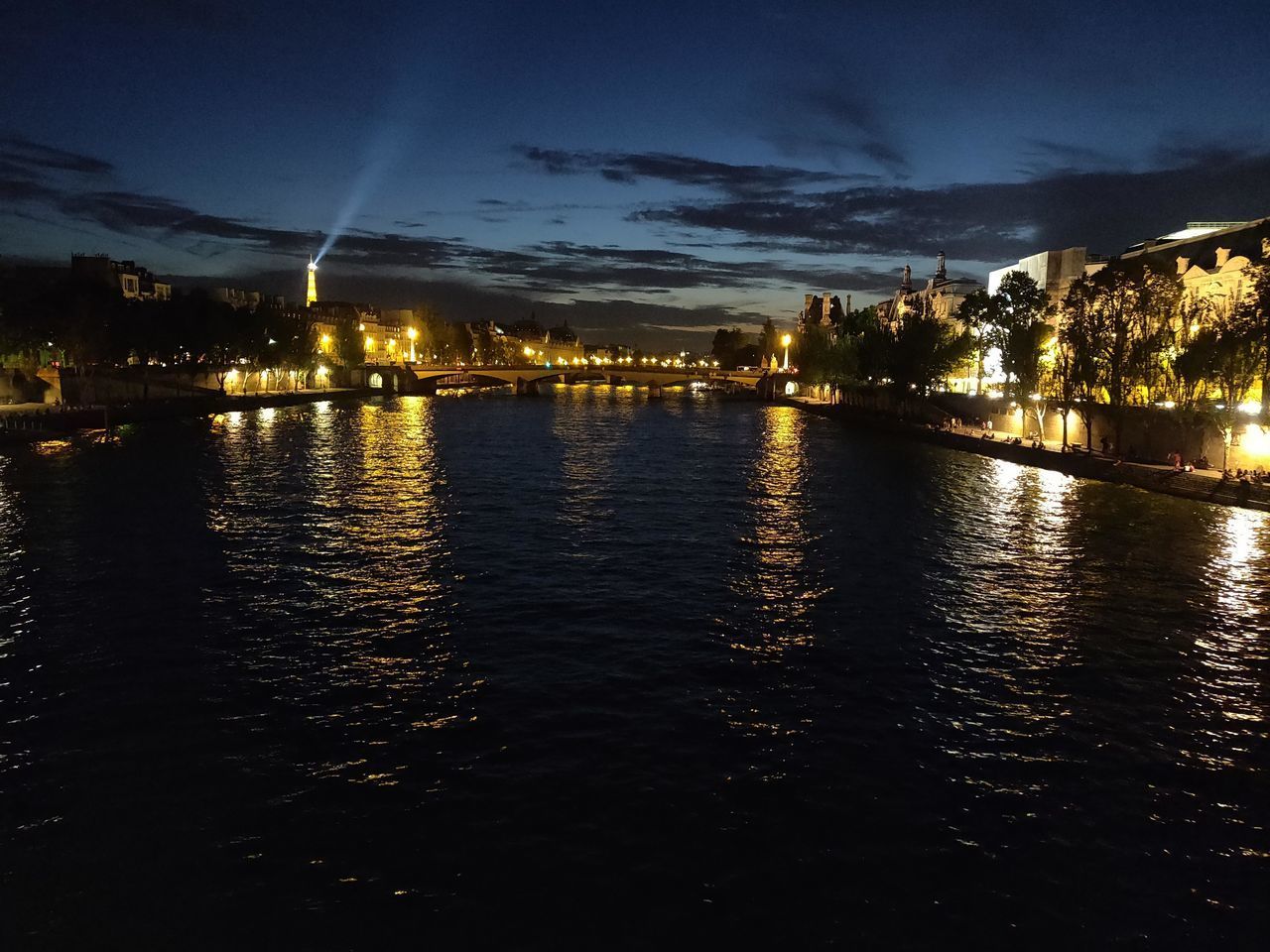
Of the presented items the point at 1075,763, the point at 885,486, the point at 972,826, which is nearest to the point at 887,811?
the point at 972,826

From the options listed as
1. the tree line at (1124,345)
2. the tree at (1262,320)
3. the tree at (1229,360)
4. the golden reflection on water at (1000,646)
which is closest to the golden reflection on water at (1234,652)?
A: the golden reflection on water at (1000,646)

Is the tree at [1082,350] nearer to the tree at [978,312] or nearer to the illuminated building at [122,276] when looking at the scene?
the tree at [978,312]

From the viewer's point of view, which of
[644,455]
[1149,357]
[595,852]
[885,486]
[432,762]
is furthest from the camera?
[644,455]

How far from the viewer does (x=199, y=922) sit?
12.6m

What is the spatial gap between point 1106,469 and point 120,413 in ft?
301

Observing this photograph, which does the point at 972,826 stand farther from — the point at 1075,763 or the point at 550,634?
the point at 550,634

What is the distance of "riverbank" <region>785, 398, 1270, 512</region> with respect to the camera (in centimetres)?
4978

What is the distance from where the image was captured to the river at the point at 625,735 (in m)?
13.2

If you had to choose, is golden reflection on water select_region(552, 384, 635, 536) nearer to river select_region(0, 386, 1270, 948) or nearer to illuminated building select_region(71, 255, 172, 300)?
river select_region(0, 386, 1270, 948)

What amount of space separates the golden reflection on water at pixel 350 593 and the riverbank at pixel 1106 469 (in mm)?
43774

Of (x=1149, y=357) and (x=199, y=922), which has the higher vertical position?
(x=1149, y=357)

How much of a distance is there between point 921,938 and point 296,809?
10.6 metres

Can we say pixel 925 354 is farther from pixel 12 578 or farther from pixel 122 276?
pixel 122 276

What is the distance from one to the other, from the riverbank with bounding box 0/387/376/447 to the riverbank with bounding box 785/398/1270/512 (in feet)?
264
